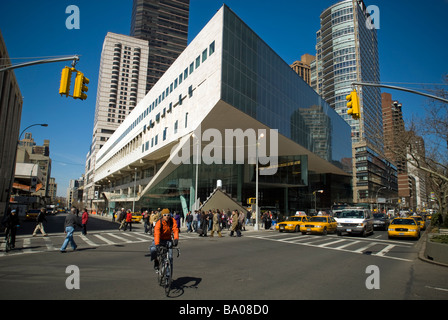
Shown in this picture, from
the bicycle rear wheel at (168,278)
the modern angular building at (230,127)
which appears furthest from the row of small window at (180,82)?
the bicycle rear wheel at (168,278)

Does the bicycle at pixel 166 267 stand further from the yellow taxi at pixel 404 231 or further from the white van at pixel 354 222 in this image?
the yellow taxi at pixel 404 231

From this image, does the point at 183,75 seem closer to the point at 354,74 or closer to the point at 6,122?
the point at 6,122

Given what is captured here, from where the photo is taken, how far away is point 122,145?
2798 inches

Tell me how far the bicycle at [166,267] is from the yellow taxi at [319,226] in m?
18.3

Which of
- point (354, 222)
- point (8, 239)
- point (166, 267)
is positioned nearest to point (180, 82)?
point (354, 222)

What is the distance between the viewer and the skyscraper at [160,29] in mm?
153250

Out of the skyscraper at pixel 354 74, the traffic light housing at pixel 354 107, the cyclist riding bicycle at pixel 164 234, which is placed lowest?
the cyclist riding bicycle at pixel 164 234

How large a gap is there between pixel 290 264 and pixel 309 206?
5381 cm

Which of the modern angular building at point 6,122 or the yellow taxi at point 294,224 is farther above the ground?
the modern angular building at point 6,122

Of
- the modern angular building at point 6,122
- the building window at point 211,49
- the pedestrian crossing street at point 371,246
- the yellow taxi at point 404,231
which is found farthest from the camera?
the building window at point 211,49

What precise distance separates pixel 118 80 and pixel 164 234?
139174mm

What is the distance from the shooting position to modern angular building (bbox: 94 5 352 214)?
3309 centimetres

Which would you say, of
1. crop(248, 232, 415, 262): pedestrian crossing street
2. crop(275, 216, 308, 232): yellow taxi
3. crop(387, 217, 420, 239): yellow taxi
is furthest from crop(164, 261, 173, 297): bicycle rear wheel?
crop(275, 216, 308, 232): yellow taxi
